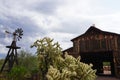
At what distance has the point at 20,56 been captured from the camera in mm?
51031

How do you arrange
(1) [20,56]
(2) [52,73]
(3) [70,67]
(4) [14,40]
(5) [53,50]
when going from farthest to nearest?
1. (1) [20,56]
2. (4) [14,40]
3. (5) [53,50]
4. (3) [70,67]
5. (2) [52,73]

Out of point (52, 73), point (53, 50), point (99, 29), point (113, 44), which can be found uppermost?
point (99, 29)

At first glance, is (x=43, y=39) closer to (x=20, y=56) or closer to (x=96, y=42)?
(x=96, y=42)

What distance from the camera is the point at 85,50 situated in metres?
28.8

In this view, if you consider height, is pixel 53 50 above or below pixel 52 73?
above

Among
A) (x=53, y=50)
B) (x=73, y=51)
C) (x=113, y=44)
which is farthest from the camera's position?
(x=73, y=51)

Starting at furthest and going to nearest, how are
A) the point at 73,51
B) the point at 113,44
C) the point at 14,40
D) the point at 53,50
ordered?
the point at 14,40 → the point at 73,51 → the point at 113,44 → the point at 53,50

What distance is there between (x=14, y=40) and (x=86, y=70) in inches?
946

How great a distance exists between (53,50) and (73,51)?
17382 millimetres

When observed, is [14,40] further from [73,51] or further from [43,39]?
[43,39]

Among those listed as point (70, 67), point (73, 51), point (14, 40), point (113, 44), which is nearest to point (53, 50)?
point (70, 67)

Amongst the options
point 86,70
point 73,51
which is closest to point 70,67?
point 86,70

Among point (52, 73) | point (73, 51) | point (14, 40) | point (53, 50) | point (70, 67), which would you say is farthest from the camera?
point (14, 40)

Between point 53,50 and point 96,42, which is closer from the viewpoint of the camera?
point 53,50
